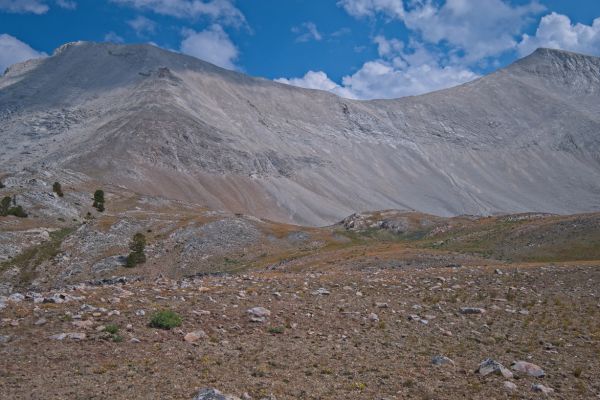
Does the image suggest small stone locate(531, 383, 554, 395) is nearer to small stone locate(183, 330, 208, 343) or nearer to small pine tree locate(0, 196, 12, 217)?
small stone locate(183, 330, 208, 343)

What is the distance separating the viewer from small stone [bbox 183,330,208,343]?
46.4ft

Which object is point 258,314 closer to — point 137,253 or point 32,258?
point 137,253

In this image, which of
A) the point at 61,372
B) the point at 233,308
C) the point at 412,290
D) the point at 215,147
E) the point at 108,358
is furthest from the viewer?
the point at 215,147

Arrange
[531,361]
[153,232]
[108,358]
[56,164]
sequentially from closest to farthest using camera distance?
[108,358] < [531,361] < [153,232] < [56,164]

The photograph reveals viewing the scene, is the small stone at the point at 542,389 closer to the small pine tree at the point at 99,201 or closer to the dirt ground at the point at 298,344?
the dirt ground at the point at 298,344

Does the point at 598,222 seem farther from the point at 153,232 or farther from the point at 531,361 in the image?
the point at 153,232

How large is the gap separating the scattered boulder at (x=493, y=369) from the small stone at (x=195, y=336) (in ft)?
→ 24.8

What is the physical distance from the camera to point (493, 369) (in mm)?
13219

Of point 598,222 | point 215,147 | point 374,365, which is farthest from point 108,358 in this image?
point 215,147

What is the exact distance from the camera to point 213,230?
225 ft

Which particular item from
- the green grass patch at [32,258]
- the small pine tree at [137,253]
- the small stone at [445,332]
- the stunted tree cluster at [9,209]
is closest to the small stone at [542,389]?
the small stone at [445,332]

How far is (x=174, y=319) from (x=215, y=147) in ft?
609

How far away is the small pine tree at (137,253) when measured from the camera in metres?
56.2

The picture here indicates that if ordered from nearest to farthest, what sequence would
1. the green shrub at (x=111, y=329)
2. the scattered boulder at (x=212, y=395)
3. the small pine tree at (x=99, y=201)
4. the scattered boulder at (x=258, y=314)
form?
the scattered boulder at (x=212, y=395), the green shrub at (x=111, y=329), the scattered boulder at (x=258, y=314), the small pine tree at (x=99, y=201)
